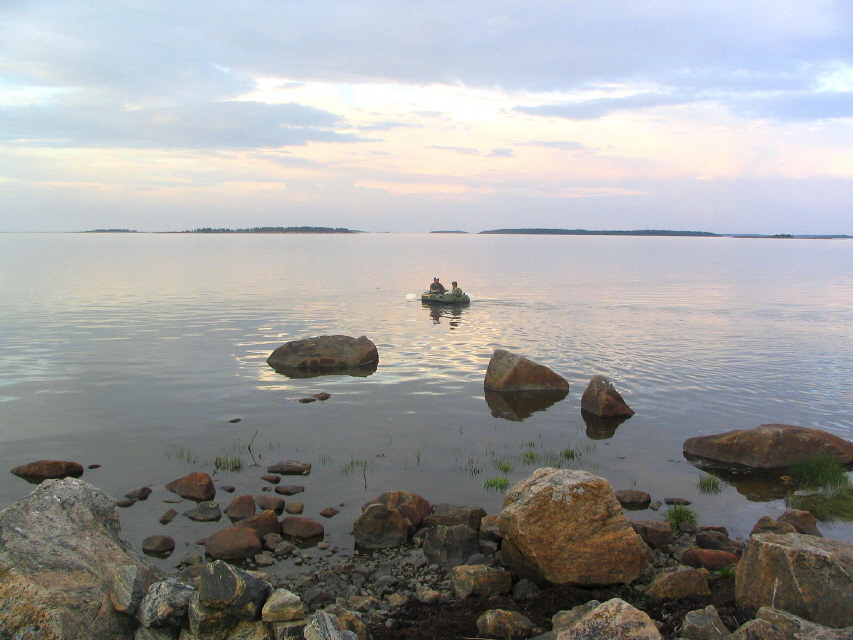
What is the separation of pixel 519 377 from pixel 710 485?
8.66 metres

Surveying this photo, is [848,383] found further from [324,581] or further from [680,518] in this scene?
[324,581]

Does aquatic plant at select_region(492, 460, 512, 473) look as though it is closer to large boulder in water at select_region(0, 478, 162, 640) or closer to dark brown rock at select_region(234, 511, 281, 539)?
dark brown rock at select_region(234, 511, 281, 539)

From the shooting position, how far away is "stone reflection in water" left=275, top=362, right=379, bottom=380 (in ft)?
82.5

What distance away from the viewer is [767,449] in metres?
15.7

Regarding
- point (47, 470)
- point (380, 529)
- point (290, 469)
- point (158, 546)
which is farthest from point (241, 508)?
point (47, 470)

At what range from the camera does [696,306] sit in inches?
1960

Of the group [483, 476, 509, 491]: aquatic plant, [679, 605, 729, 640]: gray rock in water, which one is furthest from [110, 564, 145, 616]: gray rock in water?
[483, 476, 509, 491]: aquatic plant

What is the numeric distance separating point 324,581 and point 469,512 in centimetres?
302

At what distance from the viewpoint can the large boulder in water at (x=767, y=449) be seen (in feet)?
51.4

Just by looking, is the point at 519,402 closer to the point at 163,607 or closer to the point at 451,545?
the point at 451,545

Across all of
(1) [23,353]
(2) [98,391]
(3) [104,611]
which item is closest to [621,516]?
(3) [104,611]

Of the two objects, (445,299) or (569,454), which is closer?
(569,454)

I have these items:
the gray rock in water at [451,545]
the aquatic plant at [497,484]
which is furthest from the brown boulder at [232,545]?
the aquatic plant at [497,484]

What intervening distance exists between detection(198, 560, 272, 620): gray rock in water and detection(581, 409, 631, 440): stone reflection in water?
11.9 metres
